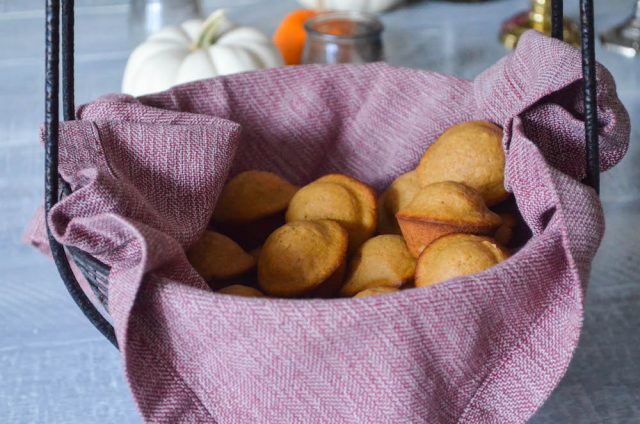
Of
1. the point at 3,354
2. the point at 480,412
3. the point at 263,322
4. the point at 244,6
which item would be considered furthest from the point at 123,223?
the point at 244,6

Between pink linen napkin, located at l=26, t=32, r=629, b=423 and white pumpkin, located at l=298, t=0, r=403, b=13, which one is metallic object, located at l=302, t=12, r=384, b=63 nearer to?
white pumpkin, located at l=298, t=0, r=403, b=13

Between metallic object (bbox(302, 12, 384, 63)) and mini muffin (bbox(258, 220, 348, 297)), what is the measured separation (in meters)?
0.52

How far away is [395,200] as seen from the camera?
59cm

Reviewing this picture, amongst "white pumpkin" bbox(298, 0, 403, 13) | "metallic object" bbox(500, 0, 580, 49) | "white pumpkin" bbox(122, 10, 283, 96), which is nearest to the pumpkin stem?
"white pumpkin" bbox(122, 10, 283, 96)

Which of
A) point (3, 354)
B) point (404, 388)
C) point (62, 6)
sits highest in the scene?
point (62, 6)

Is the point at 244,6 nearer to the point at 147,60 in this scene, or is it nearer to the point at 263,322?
the point at 147,60

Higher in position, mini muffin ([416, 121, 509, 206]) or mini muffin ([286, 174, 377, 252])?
mini muffin ([416, 121, 509, 206])

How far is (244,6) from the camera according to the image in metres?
1.41

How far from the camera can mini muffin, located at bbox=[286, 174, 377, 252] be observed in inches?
21.7

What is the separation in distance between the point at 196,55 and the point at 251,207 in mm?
517

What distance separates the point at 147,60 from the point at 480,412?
0.74 metres

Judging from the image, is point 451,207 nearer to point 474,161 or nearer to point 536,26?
point 474,161

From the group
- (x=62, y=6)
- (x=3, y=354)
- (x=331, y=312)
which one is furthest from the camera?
(x=3, y=354)

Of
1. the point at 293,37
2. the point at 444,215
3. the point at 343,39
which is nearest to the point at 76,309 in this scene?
the point at 444,215
